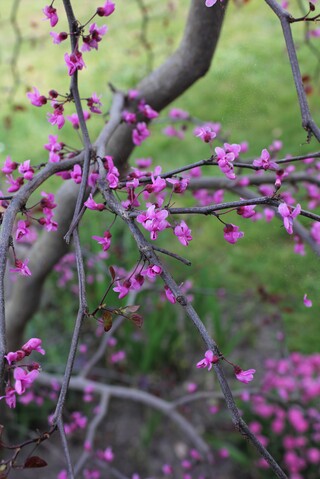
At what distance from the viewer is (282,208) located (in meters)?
1.03

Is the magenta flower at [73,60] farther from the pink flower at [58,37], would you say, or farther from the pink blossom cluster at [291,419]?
the pink blossom cluster at [291,419]

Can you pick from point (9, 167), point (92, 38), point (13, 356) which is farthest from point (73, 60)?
point (13, 356)

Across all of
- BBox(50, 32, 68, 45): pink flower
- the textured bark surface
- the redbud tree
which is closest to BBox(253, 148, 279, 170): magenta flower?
the redbud tree

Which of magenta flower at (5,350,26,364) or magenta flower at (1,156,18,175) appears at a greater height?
magenta flower at (1,156,18,175)

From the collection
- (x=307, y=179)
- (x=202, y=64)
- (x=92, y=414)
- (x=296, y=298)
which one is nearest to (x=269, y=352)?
(x=296, y=298)

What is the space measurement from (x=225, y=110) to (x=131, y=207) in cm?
77

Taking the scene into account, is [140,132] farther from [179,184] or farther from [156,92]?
[179,184]

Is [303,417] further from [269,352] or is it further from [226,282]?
[226,282]

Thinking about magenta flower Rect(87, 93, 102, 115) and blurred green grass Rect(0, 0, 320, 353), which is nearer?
magenta flower Rect(87, 93, 102, 115)

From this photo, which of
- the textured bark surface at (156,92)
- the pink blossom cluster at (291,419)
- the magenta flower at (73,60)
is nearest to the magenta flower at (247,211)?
the magenta flower at (73,60)

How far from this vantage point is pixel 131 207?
111 centimetres

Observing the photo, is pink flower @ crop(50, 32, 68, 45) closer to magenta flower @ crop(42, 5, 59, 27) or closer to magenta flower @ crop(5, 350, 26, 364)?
magenta flower @ crop(42, 5, 59, 27)

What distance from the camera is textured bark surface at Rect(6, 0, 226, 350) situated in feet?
5.84

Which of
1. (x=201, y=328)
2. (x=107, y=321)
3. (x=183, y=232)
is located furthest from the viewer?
(x=183, y=232)
